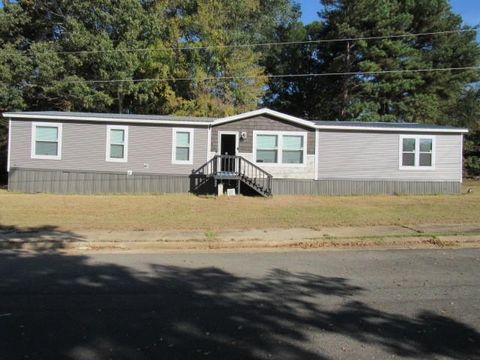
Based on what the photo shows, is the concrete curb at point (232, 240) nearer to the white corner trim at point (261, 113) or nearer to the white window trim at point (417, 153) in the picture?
the white corner trim at point (261, 113)

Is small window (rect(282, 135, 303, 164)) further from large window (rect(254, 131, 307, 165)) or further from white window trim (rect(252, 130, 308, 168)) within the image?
white window trim (rect(252, 130, 308, 168))

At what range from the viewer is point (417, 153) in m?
22.3

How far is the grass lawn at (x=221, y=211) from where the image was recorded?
42.1 ft

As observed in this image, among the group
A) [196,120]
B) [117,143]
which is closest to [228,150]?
[196,120]

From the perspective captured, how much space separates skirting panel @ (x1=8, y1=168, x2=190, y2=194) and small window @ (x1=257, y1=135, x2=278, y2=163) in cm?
352

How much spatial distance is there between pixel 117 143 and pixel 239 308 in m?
17.2

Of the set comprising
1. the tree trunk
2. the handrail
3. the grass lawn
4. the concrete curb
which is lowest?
the concrete curb

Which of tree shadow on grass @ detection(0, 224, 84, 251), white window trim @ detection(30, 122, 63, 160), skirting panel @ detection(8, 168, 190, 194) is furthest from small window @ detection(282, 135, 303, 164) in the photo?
tree shadow on grass @ detection(0, 224, 84, 251)

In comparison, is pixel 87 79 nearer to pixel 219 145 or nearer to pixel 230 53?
pixel 230 53

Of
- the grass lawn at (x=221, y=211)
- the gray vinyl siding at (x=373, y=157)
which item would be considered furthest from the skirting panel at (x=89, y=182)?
the gray vinyl siding at (x=373, y=157)

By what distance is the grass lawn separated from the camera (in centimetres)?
1283

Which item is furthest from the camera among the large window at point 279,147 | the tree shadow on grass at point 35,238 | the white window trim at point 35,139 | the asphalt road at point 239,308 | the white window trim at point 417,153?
the white window trim at point 417,153

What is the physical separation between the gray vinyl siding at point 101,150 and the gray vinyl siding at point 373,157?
5747 millimetres

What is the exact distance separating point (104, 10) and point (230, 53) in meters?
9.42
